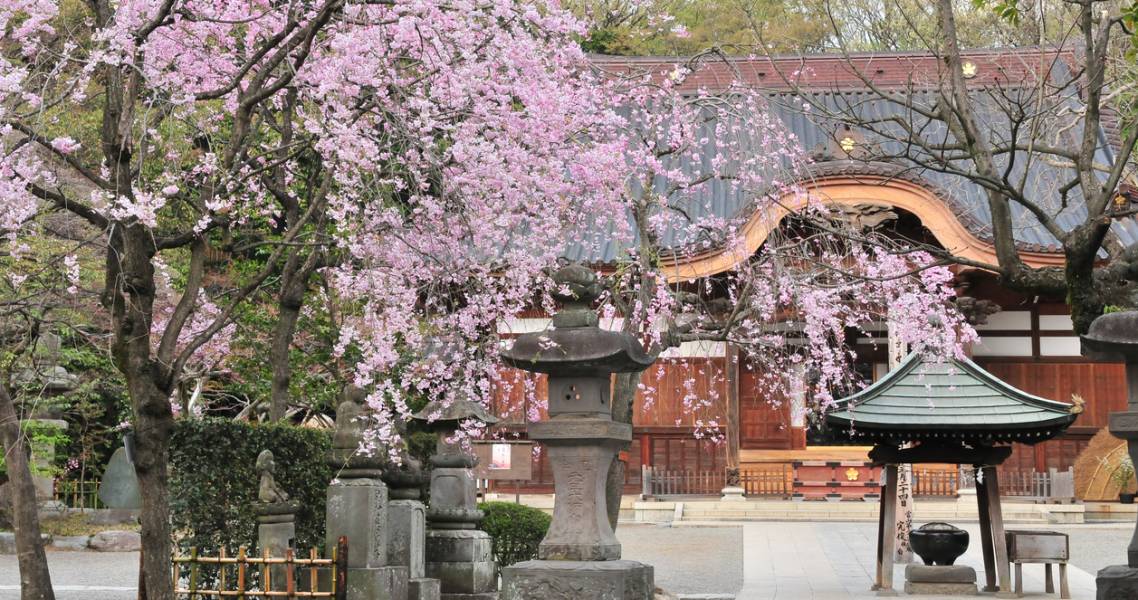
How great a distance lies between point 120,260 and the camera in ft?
25.7

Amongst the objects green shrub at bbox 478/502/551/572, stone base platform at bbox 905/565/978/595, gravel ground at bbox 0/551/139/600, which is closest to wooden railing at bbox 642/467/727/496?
gravel ground at bbox 0/551/139/600

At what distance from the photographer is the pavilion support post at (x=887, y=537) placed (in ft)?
44.9

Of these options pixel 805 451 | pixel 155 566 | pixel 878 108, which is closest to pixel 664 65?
pixel 878 108

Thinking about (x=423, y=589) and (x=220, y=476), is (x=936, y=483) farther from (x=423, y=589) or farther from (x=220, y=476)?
(x=220, y=476)

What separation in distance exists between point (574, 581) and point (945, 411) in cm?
680

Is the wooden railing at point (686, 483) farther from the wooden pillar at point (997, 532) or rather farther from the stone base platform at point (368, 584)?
the stone base platform at point (368, 584)

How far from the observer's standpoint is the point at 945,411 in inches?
556

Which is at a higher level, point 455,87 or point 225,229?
point 455,87

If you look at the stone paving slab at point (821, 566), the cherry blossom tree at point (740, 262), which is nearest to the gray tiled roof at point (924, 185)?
the cherry blossom tree at point (740, 262)

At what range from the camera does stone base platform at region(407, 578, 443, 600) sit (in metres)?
10.9

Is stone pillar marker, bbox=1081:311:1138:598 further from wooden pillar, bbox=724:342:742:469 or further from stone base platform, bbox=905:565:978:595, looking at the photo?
wooden pillar, bbox=724:342:742:469

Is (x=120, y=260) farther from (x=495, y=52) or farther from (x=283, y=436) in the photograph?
(x=283, y=436)

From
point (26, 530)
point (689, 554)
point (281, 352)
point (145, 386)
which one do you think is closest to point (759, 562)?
point (689, 554)

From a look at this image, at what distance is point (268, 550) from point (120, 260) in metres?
2.92
